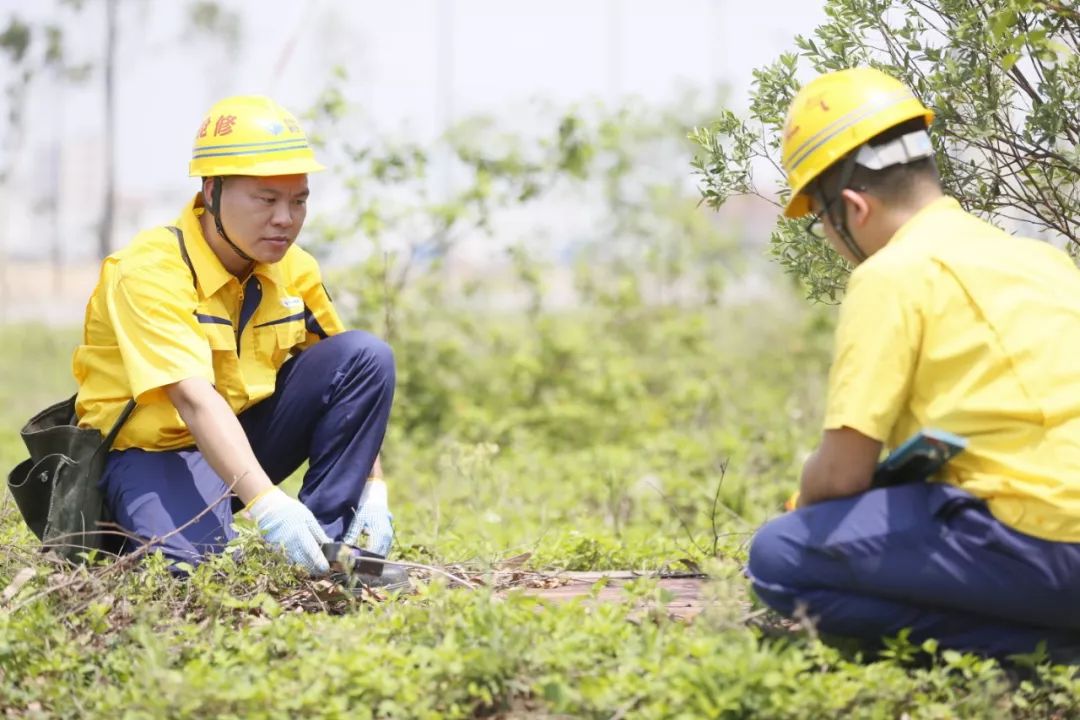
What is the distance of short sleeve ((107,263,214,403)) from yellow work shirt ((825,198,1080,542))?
1797 mm

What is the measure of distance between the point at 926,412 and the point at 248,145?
2.05m

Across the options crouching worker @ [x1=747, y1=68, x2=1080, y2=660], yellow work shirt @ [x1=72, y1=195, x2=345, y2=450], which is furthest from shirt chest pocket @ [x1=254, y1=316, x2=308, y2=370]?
crouching worker @ [x1=747, y1=68, x2=1080, y2=660]

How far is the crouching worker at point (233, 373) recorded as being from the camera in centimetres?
352

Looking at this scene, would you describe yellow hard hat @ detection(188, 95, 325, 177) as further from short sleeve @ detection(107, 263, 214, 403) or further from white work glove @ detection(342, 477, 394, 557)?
white work glove @ detection(342, 477, 394, 557)

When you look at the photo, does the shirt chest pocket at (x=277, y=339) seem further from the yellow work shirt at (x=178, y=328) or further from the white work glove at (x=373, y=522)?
the white work glove at (x=373, y=522)

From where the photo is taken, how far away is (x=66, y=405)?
3984mm

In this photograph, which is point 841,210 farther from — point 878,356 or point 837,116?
point 878,356

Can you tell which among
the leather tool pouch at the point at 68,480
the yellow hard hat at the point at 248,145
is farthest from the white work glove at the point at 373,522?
the yellow hard hat at the point at 248,145

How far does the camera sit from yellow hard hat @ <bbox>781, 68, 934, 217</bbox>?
114 inches

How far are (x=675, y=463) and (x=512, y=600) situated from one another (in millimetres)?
4294

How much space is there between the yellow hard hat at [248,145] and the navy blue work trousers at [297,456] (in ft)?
2.04

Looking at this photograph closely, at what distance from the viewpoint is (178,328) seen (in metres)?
3.59

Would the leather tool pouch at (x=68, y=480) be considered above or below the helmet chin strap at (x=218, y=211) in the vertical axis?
below

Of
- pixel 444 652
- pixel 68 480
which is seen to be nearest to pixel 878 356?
pixel 444 652
